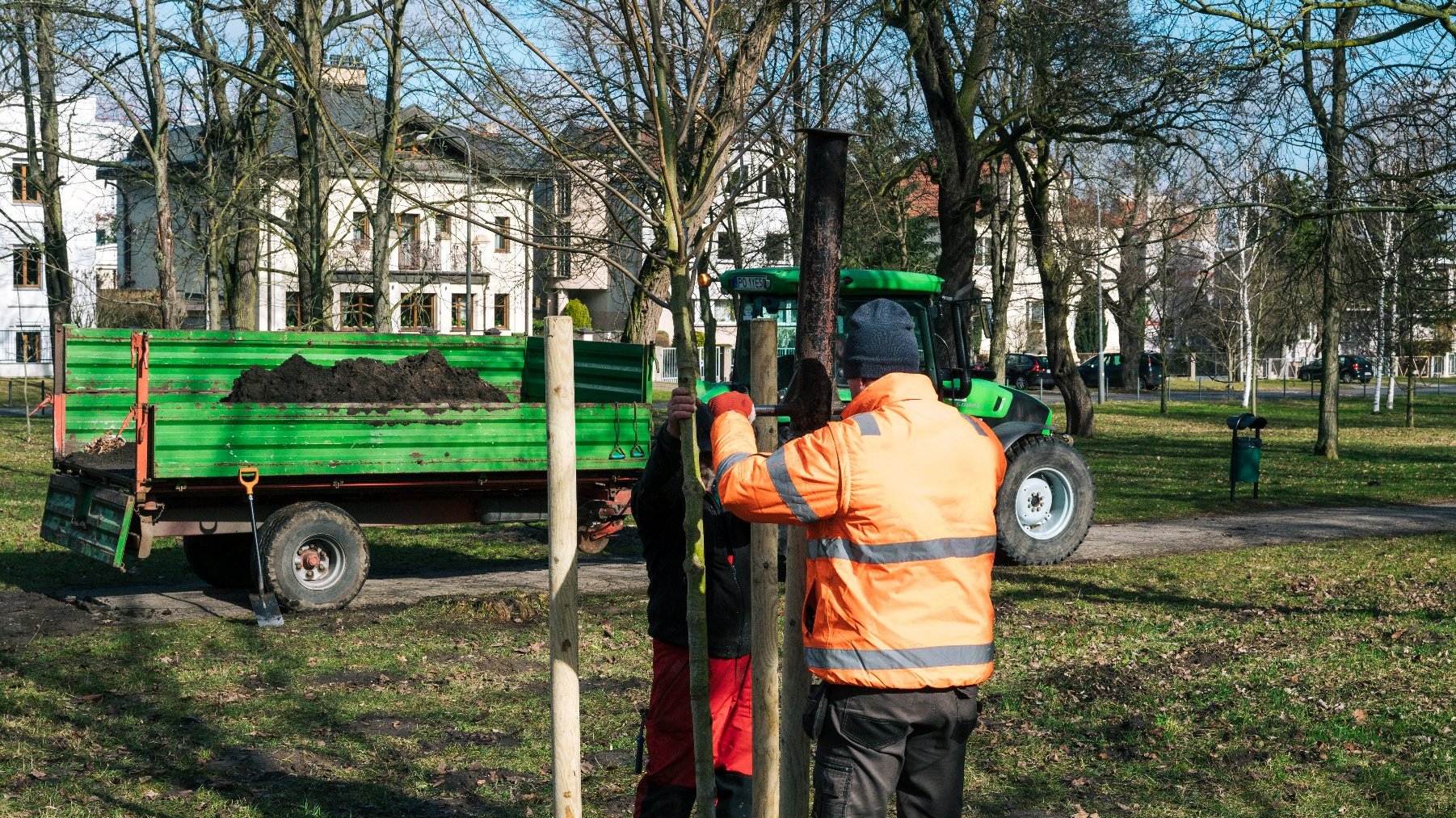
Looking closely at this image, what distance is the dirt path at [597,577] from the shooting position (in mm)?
9211

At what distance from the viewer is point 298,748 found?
609 centimetres

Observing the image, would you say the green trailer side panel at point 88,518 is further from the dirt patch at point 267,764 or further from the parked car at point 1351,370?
the parked car at point 1351,370

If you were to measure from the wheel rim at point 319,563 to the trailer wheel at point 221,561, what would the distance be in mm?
1261

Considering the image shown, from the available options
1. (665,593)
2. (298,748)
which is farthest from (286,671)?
(665,593)

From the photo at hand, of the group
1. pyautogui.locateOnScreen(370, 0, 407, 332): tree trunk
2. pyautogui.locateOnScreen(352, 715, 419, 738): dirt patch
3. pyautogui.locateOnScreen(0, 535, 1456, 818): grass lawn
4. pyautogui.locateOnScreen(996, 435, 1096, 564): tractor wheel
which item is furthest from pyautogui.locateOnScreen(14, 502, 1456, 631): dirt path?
pyautogui.locateOnScreen(370, 0, 407, 332): tree trunk

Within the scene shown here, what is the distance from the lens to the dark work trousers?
3.32m

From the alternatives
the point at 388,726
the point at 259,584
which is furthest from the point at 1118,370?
the point at 388,726

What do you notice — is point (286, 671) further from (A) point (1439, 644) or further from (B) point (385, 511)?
(A) point (1439, 644)

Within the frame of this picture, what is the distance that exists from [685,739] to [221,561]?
7.12 metres

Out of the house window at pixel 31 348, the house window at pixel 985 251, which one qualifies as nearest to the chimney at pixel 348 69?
the house window at pixel 985 251

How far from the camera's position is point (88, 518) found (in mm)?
9188

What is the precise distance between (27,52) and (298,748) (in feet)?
74.7

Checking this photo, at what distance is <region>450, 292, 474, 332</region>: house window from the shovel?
42.9m

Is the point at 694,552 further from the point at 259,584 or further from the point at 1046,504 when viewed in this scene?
the point at 1046,504
